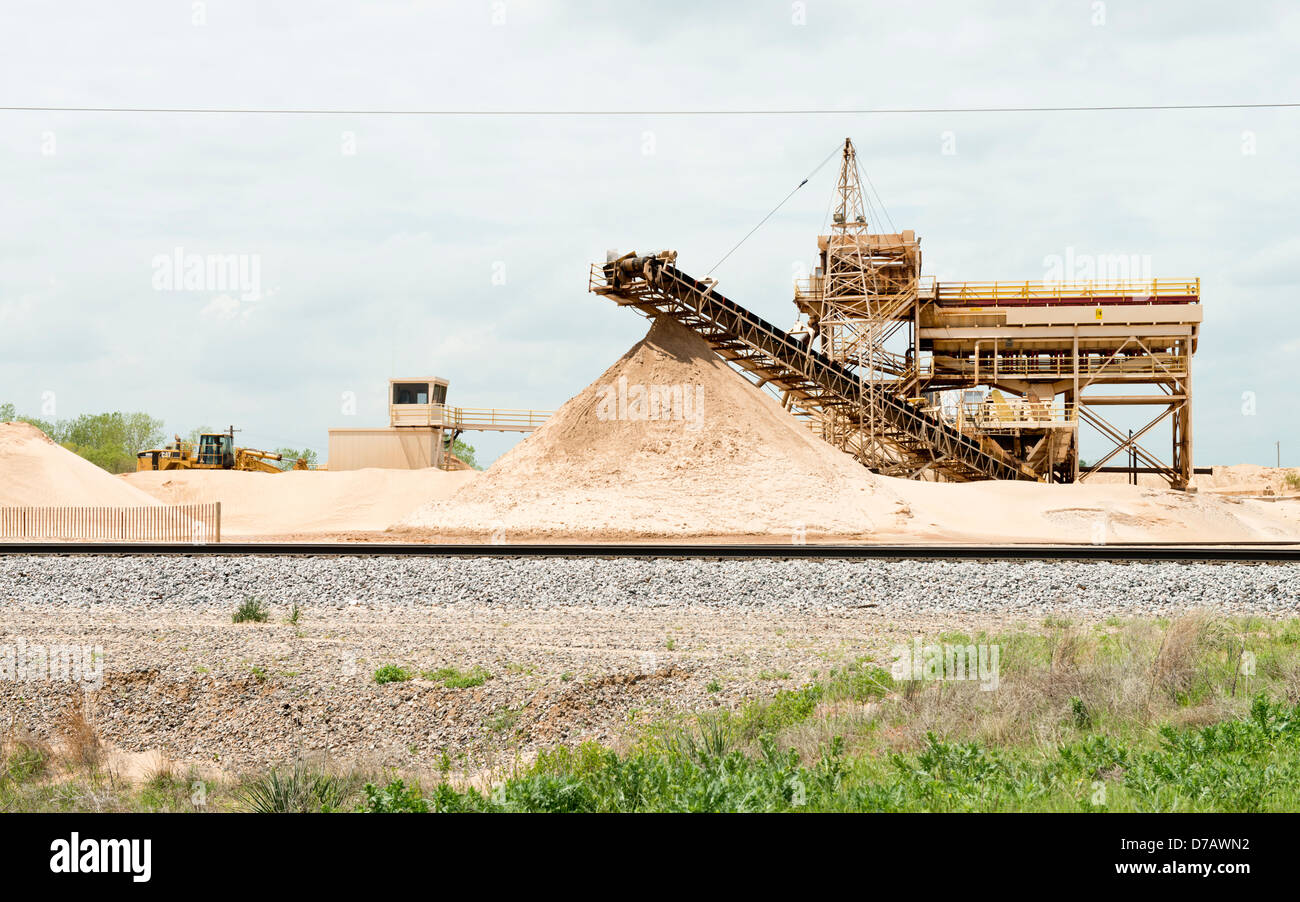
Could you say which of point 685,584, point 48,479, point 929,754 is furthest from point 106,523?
point 929,754

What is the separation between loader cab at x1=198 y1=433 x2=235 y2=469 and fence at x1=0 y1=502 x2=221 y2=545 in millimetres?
17687

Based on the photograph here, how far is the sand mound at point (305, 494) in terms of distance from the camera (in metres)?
36.8

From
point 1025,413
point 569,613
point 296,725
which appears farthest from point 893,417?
point 296,725

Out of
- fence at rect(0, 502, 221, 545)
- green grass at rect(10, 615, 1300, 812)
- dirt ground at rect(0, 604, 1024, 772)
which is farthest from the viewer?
fence at rect(0, 502, 221, 545)

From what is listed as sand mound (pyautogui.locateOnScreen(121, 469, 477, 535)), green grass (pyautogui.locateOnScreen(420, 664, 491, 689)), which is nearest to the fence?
sand mound (pyautogui.locateOnScreen(121, 469, 477, 535))

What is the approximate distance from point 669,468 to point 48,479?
2402 centimetres

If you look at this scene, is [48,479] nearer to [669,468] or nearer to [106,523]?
[106,523]

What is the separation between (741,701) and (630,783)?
3.49 metres

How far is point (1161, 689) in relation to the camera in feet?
27.6

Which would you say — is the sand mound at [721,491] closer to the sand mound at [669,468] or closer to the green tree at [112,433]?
the sand mound at [669,468]

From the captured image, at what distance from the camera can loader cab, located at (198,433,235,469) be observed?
50.5 meters

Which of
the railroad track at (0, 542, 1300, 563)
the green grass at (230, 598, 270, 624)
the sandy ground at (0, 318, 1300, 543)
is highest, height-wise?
the sandy ground at (0, 318, 1300, 543)

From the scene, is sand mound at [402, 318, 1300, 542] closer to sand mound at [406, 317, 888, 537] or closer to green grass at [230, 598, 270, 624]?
sand mound at [406, 317, 888, 537]

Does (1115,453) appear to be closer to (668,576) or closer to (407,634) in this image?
(668,576)
